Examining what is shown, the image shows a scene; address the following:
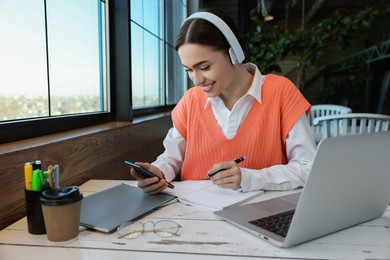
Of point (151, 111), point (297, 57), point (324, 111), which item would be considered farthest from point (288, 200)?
point (297, 57)

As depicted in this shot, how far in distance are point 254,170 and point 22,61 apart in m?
0.92

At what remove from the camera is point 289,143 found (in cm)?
129

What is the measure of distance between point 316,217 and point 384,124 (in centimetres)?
190

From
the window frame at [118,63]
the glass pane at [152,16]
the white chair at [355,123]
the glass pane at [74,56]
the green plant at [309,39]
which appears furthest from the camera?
the green plant at [309,39]

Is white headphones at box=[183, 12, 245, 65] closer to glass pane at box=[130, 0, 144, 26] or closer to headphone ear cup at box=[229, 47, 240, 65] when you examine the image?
headphone ear cup at box=[229, 47, 240, 65]

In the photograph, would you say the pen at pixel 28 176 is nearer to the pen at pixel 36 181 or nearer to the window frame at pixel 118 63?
the pen at pixel 36 181

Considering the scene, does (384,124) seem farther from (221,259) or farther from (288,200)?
(221,259)

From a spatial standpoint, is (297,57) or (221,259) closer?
(221,259)

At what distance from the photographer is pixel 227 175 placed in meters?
1.01

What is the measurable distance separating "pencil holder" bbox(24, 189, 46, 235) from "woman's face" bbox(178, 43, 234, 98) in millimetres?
681

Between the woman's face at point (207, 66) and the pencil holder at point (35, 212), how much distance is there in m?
0.68

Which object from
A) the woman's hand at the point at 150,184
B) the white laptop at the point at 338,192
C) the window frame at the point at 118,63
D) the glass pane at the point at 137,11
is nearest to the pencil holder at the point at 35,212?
the woman's hand at the point at 150,184

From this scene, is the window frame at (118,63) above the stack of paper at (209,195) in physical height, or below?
above

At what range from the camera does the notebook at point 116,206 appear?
818mm
